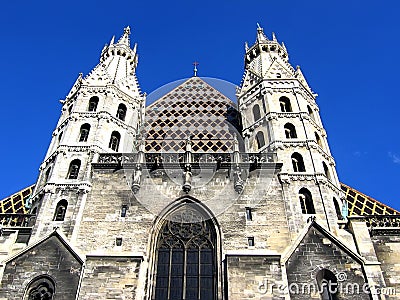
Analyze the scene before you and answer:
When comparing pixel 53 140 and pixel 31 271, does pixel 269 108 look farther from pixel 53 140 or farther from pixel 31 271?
pixel 31 271

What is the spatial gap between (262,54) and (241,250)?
474 inches

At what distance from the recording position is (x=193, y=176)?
582 inches

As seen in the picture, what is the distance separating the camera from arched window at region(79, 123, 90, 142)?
651 inches

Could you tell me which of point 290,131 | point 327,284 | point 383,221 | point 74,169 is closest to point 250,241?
point 327,284

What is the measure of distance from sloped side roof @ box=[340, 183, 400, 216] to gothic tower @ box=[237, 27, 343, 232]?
1551 mm

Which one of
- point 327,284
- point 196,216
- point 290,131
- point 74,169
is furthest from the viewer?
point 290,131

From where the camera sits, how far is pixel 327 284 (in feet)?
38.9

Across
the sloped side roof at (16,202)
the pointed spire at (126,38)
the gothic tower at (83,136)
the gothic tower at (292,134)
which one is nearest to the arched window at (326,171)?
the gothic tower at (292,134)

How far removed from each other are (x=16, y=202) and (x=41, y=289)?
643cm

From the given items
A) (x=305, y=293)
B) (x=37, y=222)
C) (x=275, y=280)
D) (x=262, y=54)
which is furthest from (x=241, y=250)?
Result: (x=262, y=54)

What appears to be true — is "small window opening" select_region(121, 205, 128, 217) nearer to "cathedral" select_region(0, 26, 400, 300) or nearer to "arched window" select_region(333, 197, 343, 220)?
"cathedral" select_region(0, 26, 400, 300)

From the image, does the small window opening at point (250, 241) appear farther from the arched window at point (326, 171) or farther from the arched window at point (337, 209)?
the arched window at point (326, 171)

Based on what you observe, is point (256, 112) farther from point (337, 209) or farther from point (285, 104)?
point (337, 209)

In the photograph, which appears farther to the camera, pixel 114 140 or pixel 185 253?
pixel 114 140
